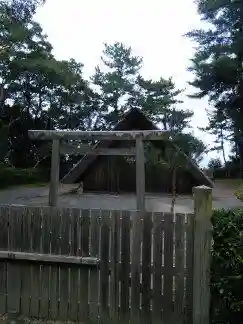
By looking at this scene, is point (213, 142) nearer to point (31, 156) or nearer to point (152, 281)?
point (31, 156)

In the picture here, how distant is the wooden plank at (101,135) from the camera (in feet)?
28.7

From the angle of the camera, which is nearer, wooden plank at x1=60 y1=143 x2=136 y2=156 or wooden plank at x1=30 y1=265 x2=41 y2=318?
wooden plank at x1=30 y1=265 x2=41 y2=318

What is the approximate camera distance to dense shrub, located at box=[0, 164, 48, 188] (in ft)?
79.8

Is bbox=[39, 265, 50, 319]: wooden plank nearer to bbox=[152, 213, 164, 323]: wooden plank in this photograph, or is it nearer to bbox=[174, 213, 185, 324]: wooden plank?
bbox=[152, 213, 164, 323]: wooden plank

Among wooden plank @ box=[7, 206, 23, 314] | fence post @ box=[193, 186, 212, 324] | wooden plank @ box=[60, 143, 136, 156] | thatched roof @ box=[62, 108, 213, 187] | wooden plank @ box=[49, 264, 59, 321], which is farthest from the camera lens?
thatched roof @ box=[62, 108, 213, 187]

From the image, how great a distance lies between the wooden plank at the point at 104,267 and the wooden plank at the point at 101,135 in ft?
16.3

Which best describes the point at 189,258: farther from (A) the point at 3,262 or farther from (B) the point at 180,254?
(A) the point at 3,262

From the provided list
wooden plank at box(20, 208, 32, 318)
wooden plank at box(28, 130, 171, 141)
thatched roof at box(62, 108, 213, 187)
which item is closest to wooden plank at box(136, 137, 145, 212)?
wooden plank at box(28, 130, 171, 141)

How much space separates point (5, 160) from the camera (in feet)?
96.2

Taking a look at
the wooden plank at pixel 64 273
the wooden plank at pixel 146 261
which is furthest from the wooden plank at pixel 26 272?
the wooden plank at pixel 146 261

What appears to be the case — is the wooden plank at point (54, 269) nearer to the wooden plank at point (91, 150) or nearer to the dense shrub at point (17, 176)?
the wooden plank at point (91, 150)

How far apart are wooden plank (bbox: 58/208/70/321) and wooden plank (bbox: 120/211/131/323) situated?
60cm

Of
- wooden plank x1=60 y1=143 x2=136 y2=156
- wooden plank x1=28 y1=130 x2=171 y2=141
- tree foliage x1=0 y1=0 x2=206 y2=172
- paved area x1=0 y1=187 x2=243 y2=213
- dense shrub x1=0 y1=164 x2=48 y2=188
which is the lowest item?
paved area x1=0 y1=187 x2=243 y2=213

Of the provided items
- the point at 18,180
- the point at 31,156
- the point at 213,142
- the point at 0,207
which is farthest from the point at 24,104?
the point at 0,207
